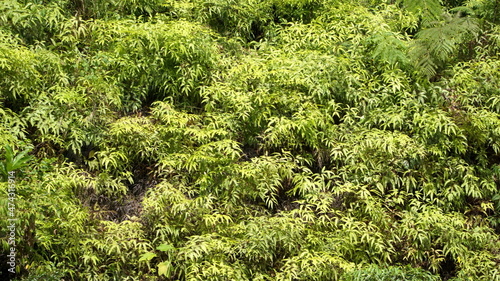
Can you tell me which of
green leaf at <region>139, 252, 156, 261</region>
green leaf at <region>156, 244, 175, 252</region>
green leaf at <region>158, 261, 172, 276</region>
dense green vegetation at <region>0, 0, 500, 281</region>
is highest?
dense green vegetation at <region>0, 0, 500, 281</region>

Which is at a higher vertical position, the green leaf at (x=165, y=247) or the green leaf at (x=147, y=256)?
the green leaf at (x=165, y=247)

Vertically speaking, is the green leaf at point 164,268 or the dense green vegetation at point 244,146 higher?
the dense green vegetation at point 244,146

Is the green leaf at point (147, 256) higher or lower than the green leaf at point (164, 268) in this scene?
higher

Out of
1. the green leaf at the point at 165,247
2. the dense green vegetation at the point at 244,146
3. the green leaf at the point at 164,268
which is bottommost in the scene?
the green leaf at the point at 164,268

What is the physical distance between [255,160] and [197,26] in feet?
6.52

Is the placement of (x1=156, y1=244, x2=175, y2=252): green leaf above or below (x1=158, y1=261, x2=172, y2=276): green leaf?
above

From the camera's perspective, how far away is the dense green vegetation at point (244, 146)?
5125 mm

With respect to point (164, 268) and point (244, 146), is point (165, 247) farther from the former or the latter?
point (244, 146)

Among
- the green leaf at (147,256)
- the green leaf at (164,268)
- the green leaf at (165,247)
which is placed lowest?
the green leaf at (164,268)

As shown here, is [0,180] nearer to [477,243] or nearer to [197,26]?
[197,26]

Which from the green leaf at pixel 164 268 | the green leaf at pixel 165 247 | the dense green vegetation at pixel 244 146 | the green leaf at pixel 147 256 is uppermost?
the dense green vegetation at pixel 244 146

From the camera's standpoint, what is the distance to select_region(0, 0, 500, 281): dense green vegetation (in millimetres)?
5125

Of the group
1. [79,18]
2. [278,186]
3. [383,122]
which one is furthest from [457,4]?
[79,18]

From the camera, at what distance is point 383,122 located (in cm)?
646
